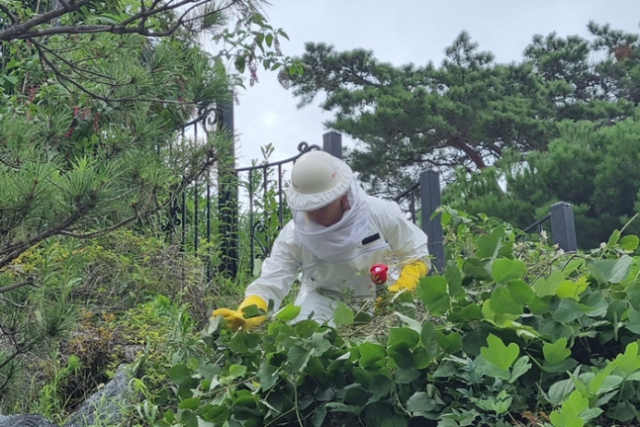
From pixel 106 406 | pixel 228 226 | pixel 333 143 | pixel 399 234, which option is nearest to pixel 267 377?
pixel 106 406

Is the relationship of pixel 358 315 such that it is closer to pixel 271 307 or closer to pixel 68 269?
pixel 271 307

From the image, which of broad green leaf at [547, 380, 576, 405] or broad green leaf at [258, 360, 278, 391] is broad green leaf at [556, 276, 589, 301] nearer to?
broad green leaf at [547, 380, 576, 405]

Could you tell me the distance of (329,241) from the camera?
3238 millimetres

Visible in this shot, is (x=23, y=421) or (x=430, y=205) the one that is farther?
(x=430, y=205)

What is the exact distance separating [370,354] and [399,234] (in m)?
1.74

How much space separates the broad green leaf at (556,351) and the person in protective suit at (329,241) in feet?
4.68

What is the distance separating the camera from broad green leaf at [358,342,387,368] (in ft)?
5.52

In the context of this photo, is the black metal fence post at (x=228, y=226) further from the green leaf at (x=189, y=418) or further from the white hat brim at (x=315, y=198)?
the green leaf at (x=189, y=418)

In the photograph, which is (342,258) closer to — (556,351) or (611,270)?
(611,270)

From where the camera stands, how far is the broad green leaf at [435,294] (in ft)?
5.57

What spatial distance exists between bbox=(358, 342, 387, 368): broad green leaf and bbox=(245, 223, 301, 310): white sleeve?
1.50 metres

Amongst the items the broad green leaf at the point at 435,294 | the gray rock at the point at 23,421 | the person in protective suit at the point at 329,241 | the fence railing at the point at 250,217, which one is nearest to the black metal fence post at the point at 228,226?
the fence railing at the point at 250,217

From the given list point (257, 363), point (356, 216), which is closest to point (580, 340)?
point (257, 363)

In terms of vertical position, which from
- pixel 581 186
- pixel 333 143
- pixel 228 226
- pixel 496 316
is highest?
pixel 333 143
